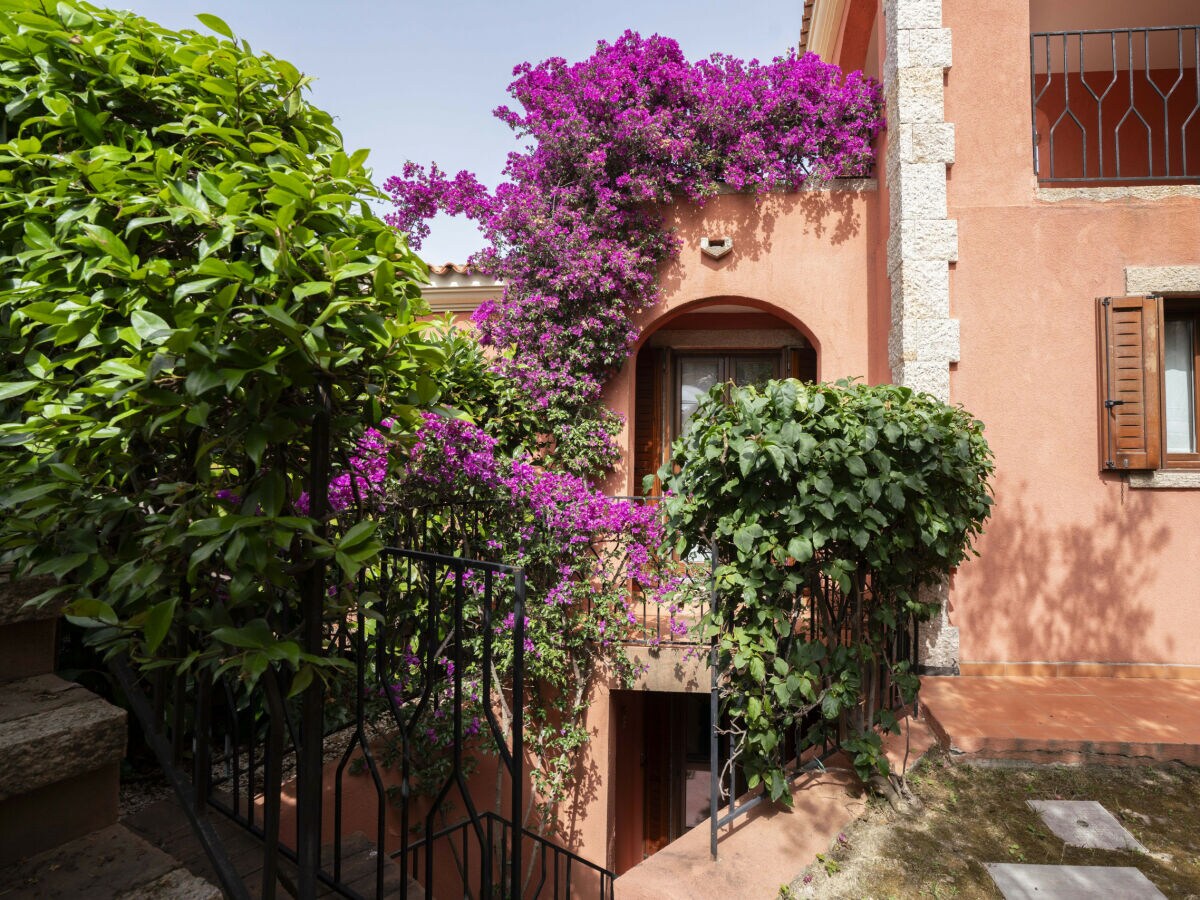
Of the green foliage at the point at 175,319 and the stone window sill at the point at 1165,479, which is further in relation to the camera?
the stone window sill at the point at 1165,479

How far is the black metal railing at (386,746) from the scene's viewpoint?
1.36 metres

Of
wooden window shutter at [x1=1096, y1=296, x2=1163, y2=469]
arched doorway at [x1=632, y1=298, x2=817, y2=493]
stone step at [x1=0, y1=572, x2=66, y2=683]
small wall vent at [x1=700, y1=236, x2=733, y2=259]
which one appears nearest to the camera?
stone step at [x1=0, y1=572, x2=66, y2=683]

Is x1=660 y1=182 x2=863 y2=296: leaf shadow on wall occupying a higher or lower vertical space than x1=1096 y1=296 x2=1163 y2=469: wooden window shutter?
higher

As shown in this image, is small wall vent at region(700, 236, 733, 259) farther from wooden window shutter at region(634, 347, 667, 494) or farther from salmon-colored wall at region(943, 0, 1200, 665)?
salmon-colored wall at region(943, 0, 1200, 665)

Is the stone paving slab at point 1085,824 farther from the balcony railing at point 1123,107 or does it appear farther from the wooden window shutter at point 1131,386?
the balcony railing at point 1123,107

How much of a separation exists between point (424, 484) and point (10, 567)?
2.84 metres

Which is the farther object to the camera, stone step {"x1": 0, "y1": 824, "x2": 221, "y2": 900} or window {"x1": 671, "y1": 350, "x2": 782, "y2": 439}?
window {"x1": 671, "y1": 350, "x2": 782, "y2": 439}

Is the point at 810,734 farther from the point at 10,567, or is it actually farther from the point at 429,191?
the point at 429,191

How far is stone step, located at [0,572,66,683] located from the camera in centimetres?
140

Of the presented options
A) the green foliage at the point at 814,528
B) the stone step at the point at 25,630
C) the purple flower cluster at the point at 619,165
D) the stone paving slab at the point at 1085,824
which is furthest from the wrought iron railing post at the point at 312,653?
the purple flower cluster at the point at 619,165

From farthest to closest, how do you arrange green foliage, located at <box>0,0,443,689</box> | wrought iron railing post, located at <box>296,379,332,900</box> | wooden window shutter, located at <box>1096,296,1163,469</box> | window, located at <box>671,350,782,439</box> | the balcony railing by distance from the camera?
window, located at <box>671,350,782,439</box>, the balcony railing, wooden window shutter, located at <box>1096,296,1163,469</box>, wrought iron railing post, located at <box>296,379,332,900</box>, green foliage, located at <box>0,0,443,689</box>

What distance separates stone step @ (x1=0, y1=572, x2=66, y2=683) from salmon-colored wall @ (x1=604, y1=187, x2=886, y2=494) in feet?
14.9

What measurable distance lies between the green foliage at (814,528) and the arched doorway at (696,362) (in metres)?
4.13

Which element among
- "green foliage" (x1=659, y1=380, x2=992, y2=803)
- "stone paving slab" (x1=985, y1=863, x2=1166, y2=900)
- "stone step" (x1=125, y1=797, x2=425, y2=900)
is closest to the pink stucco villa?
"green foliage" (x1=659, y1=380, x2=992, y2=803)
